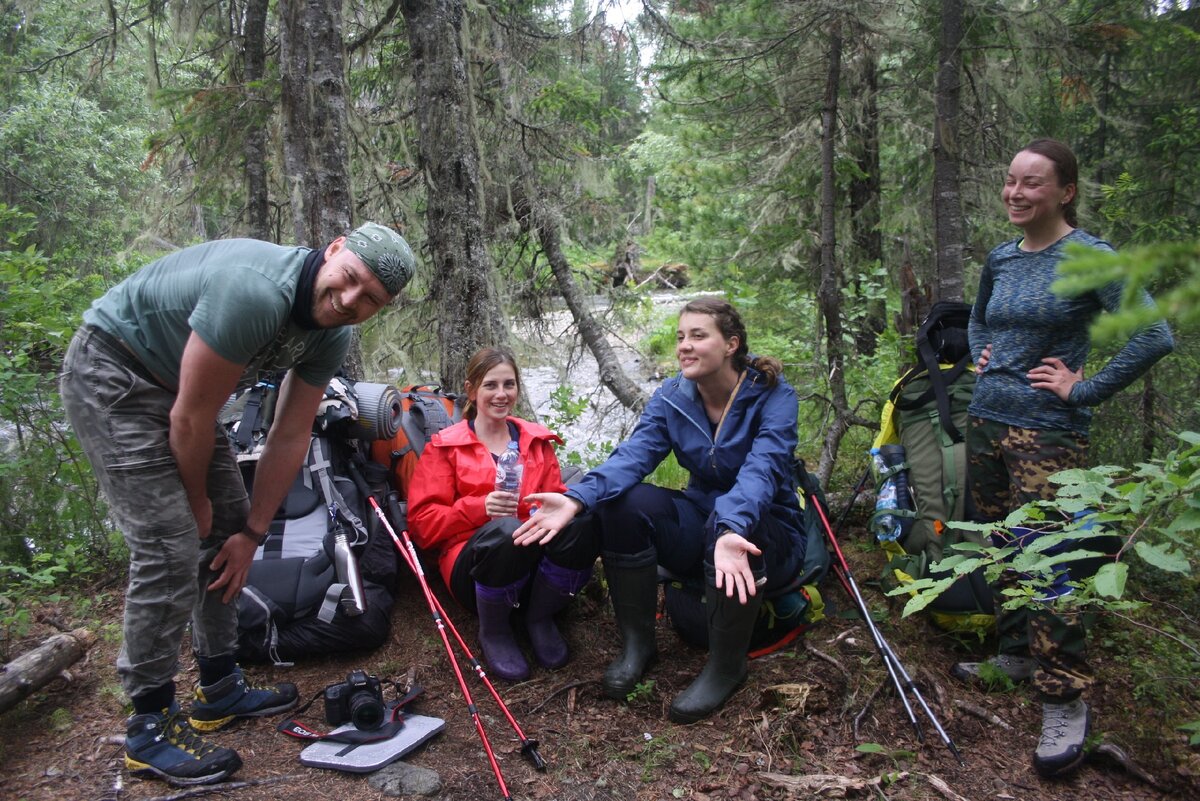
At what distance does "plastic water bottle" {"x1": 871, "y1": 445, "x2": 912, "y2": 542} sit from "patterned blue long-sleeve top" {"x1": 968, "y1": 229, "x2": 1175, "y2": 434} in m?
0.63

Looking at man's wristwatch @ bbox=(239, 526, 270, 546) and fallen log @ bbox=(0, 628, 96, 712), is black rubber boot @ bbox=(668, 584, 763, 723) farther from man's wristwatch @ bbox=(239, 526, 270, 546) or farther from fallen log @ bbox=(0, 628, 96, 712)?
fallen log @ bbox=(0, 628, 96, 712)

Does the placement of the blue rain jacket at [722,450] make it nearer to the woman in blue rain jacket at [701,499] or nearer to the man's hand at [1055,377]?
the woman in blue rain jacket at [701,499]

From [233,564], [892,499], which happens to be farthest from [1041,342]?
[233,564]

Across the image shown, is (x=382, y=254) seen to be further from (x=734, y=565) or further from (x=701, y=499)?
(x=701, y=499)

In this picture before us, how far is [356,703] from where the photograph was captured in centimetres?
298

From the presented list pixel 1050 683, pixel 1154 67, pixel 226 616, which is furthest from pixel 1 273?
pixel 1154 67

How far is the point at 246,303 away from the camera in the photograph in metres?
2.37

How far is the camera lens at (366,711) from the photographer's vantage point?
9.75ft

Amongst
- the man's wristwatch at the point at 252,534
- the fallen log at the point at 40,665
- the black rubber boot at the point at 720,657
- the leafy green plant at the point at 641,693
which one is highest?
the man's wristwatch at the point at 252,534

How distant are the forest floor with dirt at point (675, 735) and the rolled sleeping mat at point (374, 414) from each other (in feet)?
3.30

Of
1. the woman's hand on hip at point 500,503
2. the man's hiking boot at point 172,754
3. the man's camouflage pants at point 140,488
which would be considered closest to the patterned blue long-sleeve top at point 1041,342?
the woman's hand on hip at point 500,503

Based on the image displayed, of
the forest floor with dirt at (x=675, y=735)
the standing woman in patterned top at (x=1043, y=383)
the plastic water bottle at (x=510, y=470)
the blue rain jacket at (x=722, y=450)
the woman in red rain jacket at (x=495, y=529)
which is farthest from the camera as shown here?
the plastic water bottle at (x=510, y=470)

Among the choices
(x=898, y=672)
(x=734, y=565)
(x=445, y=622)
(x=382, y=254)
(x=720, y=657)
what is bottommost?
(x=898, y=672)

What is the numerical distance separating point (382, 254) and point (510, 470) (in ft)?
5.29
